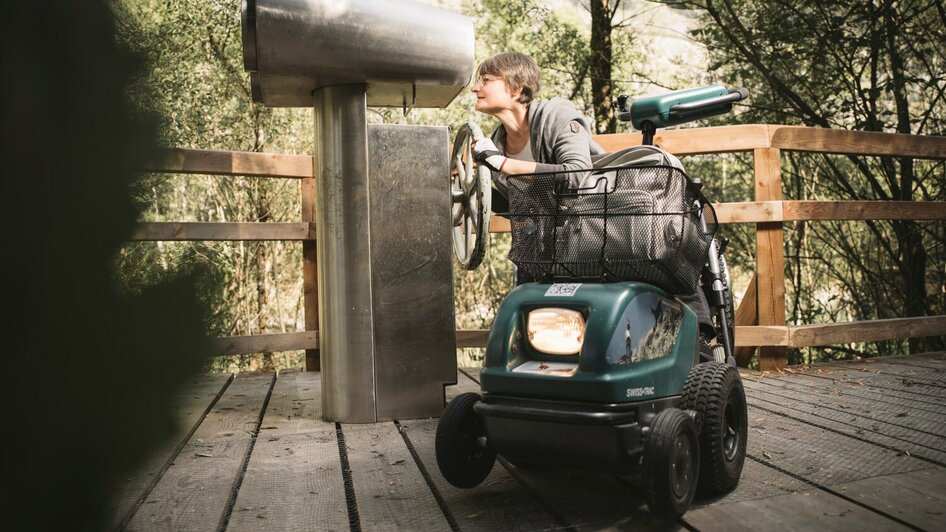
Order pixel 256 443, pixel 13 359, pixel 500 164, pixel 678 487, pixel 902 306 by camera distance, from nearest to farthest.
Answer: pixel 13 359, pixel 678 487, pixel 500 164, pixel 256 443, pixel 902 306

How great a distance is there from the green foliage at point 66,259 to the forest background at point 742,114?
348 cm

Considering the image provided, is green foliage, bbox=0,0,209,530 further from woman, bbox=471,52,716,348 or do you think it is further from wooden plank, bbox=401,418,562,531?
woman, bbox=471,52,716,348

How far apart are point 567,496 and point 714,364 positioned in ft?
1.71

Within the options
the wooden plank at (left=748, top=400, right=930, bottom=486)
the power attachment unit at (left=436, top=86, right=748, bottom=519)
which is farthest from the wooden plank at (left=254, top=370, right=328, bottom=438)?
the wooden plank at (left=748, top=400, right=930, bottom=486)

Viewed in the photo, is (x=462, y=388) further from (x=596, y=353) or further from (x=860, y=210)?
(x=860, y=210)

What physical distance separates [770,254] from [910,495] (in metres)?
1.92

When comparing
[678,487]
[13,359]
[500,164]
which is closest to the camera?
[13,359]

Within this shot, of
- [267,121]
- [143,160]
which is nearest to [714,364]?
[143,160]

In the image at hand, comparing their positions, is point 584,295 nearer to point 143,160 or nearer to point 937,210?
point 143,160

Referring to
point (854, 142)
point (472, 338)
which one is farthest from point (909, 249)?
point (472, 338)

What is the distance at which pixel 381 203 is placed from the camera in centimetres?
295

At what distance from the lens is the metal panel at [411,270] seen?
2928 mm

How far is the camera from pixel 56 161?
1.22 ft

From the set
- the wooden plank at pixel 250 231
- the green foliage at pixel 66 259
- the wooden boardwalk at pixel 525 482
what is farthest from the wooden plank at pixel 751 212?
the green foliage at pixel 66 259
